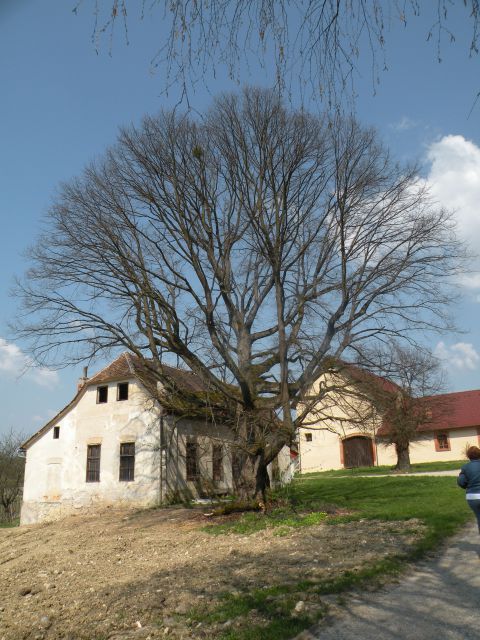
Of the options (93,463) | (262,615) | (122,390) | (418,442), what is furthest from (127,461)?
(418,442)

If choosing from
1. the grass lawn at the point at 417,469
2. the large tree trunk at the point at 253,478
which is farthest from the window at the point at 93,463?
the grass lawn at the point at 417,469

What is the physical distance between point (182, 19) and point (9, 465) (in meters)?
46.7

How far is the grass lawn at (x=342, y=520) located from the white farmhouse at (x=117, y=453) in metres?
6.09

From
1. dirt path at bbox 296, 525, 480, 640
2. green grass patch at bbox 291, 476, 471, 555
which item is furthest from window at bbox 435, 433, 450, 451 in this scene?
dirt path at bbox 296, 525, 480, 640

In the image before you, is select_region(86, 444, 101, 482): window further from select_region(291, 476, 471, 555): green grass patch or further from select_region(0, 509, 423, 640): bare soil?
select_region(291, 476, 471, 555): green grass patch

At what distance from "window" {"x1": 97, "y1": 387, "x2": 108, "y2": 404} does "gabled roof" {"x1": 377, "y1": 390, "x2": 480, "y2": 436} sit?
1768 centimetres

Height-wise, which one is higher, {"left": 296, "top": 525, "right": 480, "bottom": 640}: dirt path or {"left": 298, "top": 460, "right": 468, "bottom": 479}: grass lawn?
{"left": 298, "top": 460, "right": 468, "bottom": 479}: grass lawn

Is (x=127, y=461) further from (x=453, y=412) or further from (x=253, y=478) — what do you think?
(x=453, y=412)

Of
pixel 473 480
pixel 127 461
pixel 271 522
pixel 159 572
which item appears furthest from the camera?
pixel 127 461

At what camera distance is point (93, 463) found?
2502cm

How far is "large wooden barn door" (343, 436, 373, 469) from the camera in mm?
41031

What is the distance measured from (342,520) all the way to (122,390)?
1477 centimetres

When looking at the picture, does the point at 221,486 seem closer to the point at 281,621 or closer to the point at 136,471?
the point at 136,471

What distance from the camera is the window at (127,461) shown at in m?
23.7
